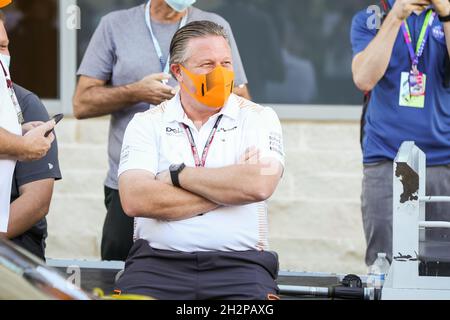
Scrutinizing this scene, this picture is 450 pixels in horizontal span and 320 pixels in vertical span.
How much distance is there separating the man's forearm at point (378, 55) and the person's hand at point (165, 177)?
4.53ft

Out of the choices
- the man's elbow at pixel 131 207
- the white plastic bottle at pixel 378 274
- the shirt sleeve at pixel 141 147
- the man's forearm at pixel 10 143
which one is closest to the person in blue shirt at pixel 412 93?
the white plastic bottle at pixel 378 274

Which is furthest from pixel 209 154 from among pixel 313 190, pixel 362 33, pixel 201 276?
pixel 313 190

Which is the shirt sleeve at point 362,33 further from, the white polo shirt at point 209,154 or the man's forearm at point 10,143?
the man's forearm at point 10,143

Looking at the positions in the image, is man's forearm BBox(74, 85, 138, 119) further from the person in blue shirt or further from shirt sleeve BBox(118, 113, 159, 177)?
the person in blue shirt

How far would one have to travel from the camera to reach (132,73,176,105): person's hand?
504cm

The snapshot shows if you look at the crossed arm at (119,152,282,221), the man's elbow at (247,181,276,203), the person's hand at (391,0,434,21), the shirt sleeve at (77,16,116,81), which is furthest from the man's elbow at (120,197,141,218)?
the person's hand at (391,0,434,21)

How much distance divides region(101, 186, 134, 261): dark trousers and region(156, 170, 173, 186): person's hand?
3.81ft

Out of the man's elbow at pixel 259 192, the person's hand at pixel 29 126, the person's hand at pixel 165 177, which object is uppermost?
the person's hand at pixel 29 126

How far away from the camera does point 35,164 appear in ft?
15.5

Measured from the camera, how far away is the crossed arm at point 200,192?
4.06 m

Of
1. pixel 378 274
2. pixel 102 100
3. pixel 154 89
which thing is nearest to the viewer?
pixel 378 274

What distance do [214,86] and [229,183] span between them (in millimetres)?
431

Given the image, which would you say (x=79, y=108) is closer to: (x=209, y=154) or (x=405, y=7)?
(x=209, y=154)
